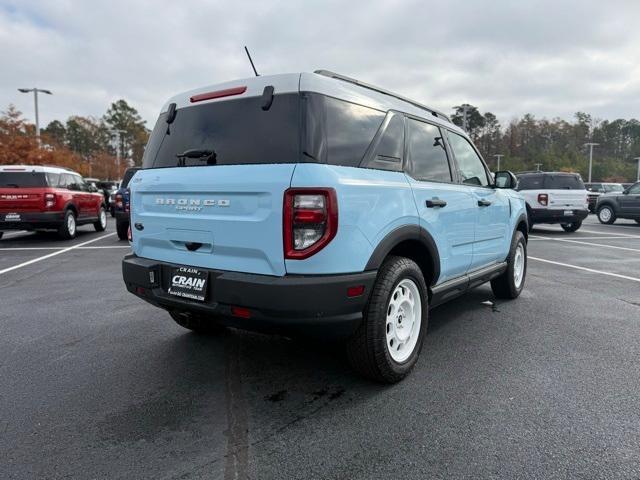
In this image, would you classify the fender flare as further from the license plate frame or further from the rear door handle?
the license plate frame

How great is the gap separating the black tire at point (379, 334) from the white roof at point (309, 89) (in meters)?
1.11

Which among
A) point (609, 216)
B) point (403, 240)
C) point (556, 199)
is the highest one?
point (556, 199)

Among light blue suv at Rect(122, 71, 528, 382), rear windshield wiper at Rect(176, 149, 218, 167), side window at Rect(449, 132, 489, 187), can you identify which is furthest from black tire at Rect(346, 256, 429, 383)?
side window at Rect(449, 132, 489, 187)

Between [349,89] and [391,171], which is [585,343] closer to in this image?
[391,171]

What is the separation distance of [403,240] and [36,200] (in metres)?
10.7

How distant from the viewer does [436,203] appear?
346 centimetres

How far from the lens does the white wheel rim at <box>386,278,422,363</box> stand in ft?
10.3

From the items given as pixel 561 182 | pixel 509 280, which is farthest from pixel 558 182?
pixel 509 280

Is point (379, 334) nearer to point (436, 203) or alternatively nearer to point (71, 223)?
point (436, 203)

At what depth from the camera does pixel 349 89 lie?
118 inches

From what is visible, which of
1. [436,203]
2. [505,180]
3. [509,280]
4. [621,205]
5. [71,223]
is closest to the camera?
[436,203]

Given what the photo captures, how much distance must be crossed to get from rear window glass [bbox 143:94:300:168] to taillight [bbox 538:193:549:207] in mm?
13447

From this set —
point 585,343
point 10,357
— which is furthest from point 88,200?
point 585,343

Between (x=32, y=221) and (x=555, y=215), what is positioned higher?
(x=32, y=221)
